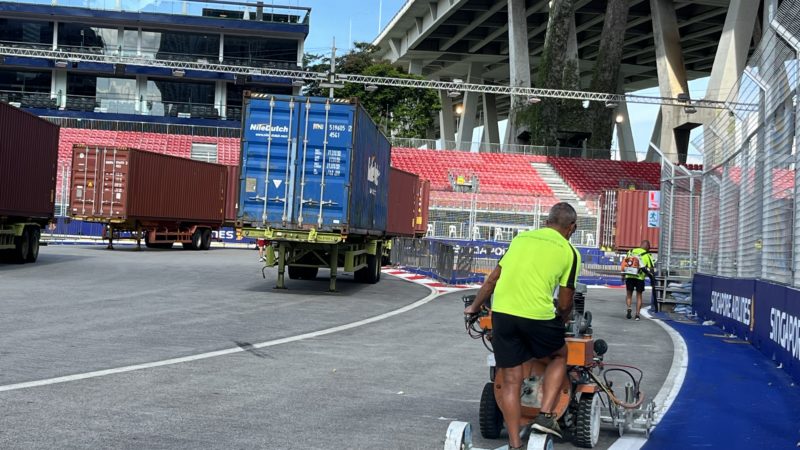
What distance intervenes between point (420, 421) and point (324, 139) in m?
12.7

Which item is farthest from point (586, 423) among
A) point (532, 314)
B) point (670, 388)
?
point (670, 388)

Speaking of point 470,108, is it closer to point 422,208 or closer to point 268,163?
point 422,208

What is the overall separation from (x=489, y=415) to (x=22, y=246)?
20905 mm

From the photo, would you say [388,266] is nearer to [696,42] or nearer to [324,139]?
[324,139]

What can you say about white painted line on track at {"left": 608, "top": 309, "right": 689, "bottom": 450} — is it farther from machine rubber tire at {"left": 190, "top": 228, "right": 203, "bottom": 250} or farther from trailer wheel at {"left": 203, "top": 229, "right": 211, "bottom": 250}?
trailer wheel at {"left": 203, "top": 229, "right": 211, "bottom": 250}

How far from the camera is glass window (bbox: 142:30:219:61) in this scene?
6950 cm

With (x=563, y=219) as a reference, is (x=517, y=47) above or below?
above

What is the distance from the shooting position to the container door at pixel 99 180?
109ft

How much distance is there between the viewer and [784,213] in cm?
1148

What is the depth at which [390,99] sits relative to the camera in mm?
77875

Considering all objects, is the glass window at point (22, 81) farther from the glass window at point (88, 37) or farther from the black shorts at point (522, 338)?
the black shorts at point (522, 338)

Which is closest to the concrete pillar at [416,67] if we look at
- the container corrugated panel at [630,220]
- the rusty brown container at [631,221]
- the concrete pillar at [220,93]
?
the concrete pillar at [220,93]

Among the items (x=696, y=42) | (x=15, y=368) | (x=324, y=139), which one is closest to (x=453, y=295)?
(x=324, y=139)

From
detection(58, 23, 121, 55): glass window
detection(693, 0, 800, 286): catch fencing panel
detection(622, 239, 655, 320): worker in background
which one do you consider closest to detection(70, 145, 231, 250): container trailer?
detection(622, 239, 655, 320): worker in background
